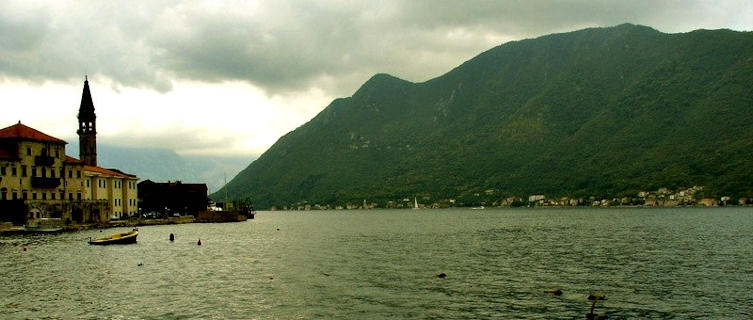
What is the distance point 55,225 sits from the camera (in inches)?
5399

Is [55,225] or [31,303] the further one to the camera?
[55,225]

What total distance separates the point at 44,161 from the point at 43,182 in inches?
191

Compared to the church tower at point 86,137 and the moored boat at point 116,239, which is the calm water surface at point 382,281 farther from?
the church tower at point 86,137

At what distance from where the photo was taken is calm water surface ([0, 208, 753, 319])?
144 feet

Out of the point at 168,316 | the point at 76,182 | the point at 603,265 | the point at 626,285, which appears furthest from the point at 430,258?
the point at 76,182

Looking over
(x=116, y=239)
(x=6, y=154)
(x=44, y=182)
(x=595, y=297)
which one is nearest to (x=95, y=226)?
(x=44, y=182)

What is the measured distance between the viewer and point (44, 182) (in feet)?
460

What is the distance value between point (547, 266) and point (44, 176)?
4674 inches

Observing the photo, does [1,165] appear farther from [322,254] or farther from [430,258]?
[430,258]

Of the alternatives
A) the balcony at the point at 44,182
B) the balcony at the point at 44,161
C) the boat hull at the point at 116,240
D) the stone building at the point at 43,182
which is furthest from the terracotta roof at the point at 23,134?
the boat hull at the point at 116,240

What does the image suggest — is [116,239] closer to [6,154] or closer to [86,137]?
[6,154]

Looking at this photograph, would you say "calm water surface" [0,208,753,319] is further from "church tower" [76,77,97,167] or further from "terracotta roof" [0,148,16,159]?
"church tower" [76,77,97,167]

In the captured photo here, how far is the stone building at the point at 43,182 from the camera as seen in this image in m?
134

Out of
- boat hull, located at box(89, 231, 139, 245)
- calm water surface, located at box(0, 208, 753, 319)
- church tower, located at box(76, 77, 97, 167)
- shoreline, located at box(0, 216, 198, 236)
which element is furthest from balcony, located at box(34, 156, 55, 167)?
church tower, located at box(76, 77, 97, 167)
